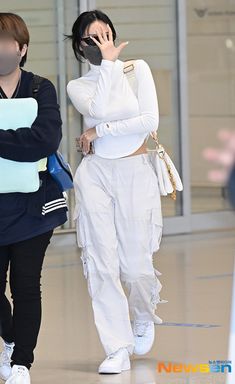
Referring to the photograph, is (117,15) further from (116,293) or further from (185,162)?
(116,293)

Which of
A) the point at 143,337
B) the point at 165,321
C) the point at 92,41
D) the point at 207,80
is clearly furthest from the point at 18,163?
the point at 207,80

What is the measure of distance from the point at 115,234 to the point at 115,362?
562 mm

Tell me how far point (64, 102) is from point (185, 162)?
1412 millimetres

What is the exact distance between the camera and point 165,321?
6027 millimetres

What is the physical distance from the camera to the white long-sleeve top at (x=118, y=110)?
4793 mm

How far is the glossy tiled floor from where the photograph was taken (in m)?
4.87

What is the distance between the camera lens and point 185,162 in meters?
10.4

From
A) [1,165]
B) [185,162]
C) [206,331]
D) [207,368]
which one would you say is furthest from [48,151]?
→ [185,162]

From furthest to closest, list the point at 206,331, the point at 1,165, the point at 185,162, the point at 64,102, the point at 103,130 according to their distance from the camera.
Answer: the point at 185,162, the point at 64,102, the point at 206,331, the point at 103,130, the point at 1,165

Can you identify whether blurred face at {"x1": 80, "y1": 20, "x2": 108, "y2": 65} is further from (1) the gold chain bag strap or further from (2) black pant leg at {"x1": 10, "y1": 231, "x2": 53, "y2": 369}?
(2) black pant leg at {"x1": 10, "y1": 231, "x2": 53, "y2": 369}

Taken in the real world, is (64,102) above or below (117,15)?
below

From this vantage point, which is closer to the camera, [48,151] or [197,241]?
[48,151]

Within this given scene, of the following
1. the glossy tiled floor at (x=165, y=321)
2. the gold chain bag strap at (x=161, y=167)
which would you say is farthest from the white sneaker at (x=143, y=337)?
the gold chain bag strap at (x=161, y=167)

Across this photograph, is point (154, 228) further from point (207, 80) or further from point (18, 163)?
point (207, 80)
